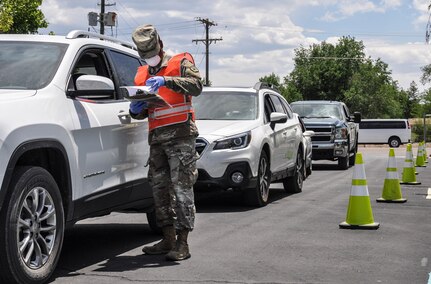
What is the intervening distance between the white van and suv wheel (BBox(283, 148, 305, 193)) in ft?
152

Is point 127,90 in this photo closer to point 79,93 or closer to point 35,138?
point 79,93

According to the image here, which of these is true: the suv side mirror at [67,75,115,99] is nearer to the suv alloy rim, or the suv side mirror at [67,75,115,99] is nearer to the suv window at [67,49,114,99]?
the suv window at [67,49,114,99]

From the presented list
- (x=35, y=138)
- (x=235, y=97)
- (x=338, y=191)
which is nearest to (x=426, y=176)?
(x=338, y=191)

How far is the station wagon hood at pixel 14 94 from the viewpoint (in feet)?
17.3

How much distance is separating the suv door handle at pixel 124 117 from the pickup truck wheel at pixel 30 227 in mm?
1292

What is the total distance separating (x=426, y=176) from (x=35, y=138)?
15450 mm

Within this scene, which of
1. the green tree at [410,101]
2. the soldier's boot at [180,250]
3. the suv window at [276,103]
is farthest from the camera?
the green tree at [410,101]

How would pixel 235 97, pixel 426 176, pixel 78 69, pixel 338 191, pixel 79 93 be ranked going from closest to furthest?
pixel 79 93
pixel 78 69
pixel 235 97
pixel 338 191
pixel 426 176

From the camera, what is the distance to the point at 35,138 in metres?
5.28

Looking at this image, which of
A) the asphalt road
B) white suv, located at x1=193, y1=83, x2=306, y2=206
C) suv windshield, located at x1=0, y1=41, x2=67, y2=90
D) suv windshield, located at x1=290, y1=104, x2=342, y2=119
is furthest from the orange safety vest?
suv windshield, located at x1=290, y1=104, x2=342, y2=119

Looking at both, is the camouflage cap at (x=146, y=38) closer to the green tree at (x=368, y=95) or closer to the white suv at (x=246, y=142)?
the white suv at (x=246, y=142)

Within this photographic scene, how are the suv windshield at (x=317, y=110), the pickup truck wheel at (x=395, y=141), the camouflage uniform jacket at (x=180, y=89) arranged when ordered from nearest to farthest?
1. the camouflage uniform jacket at (x=180, y=89)
2. the suv windshield at (x=317, y=110)
3. the pickup truck wheel at (x=395, y=141)

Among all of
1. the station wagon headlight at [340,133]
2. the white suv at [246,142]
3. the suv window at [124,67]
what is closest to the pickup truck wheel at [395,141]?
the station wagon headlight at [340,133]

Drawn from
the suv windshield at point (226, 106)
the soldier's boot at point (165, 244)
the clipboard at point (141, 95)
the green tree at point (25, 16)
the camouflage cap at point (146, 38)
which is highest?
the green tree at point (25, 16)
